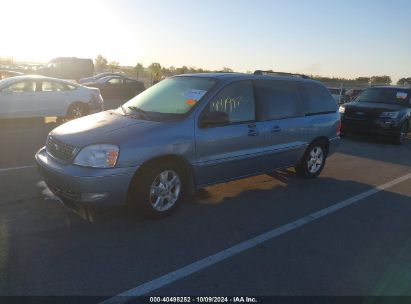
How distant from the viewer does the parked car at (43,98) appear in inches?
446

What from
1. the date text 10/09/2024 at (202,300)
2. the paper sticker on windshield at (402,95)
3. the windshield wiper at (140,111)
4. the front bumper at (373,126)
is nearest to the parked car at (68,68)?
the front bumper at (373,126)

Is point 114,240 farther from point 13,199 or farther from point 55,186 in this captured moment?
point 13,199

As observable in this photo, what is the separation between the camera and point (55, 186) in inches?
183

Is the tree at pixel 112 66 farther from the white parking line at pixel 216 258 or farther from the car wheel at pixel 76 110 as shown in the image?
the white parking line at pixel 216 258

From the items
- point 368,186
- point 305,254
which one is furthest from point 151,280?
point 368,186

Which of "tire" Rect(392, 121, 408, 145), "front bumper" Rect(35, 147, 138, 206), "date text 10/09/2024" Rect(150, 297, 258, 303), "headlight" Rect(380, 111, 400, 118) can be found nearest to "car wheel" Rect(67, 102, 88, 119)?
"front bumper" Rect(35, 147, 138, 206)

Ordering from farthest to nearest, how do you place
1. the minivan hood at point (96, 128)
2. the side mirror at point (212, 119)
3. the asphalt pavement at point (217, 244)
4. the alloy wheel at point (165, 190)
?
the side mirror at point (212, 119), the alloy wheel at point (165, 190), the minivan hood at point (96, 128), the asphalt pavement at point (217, 244)

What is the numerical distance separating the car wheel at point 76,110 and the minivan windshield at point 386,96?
28.1 feet

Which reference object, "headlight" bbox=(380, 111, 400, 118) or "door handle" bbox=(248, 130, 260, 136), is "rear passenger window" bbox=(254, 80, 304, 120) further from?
"headlight" bbox=(380, 111, 400, 118)

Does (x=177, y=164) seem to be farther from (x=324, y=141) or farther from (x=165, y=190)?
(x=324, y=141)

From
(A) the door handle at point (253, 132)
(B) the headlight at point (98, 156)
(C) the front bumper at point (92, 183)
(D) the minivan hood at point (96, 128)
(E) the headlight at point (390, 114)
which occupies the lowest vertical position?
(C) the front bumper at point (92, 183)

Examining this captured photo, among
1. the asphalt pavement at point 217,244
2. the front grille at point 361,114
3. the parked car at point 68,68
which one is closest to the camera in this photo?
the asphalt pavement at point 217,244

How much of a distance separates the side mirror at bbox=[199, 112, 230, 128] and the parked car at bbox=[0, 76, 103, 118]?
8092 millimetres

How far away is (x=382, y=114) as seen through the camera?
38.9ft
